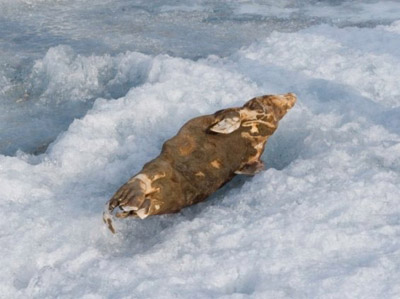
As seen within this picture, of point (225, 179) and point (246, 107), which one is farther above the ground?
point (246, 107)

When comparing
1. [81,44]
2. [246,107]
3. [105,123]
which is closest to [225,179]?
[246,107]

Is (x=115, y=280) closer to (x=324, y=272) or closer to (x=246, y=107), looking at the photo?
(x=324, y=272)

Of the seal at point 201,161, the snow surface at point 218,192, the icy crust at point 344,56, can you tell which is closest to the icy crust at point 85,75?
the snow surface at point 218,192

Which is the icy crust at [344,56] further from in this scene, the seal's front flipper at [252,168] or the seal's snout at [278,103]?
the seal's front flipper at [252,168]

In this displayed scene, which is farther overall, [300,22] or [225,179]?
[300,22]

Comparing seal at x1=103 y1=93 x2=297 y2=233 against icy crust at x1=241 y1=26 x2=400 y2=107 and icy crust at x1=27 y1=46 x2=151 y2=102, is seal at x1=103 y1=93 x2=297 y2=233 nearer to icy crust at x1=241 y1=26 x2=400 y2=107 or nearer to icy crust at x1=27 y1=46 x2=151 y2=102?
icy crust at x1=241 y1=26 x2=400 y2=107

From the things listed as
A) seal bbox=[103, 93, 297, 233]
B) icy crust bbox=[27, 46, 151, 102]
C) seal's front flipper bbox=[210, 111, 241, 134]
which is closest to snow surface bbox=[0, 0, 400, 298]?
icy crust bbox=[27, 46, 151, 102]

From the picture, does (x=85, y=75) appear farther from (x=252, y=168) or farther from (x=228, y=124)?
(x=252, y=168)
